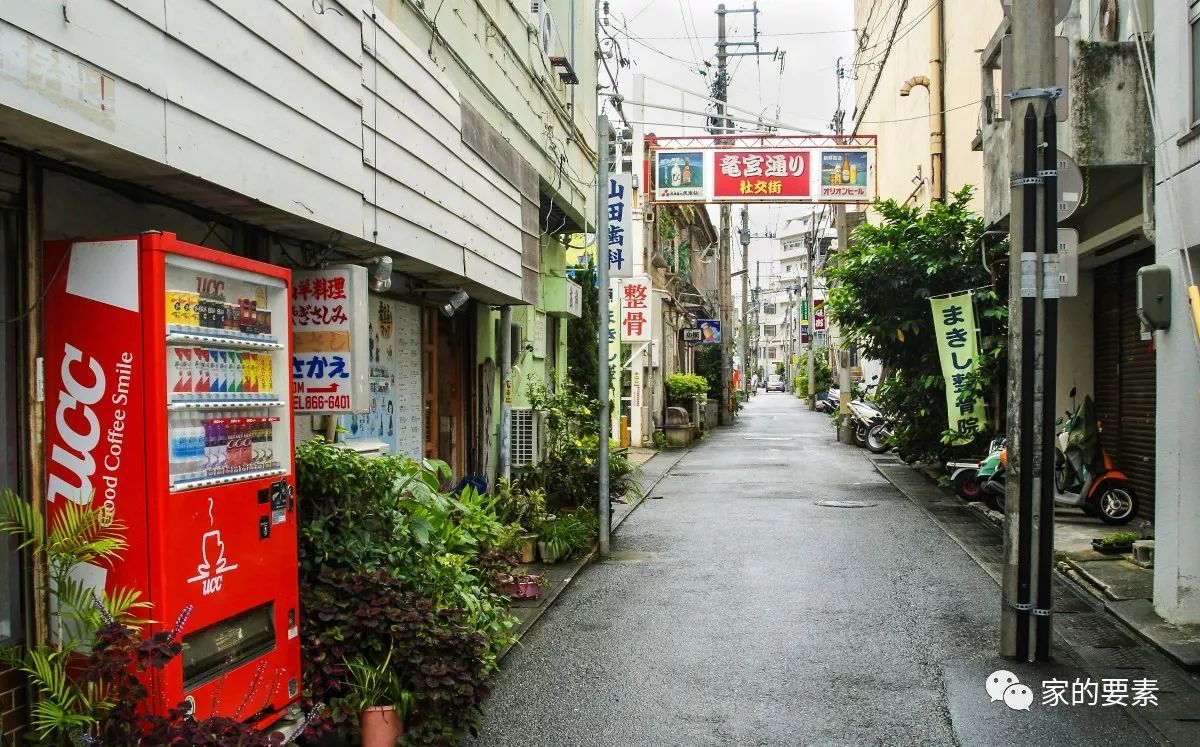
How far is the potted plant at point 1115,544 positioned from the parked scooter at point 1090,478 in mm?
1401

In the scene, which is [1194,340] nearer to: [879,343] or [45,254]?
[45,254]

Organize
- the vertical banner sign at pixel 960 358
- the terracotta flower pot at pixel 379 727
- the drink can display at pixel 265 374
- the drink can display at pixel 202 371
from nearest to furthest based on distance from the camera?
1. the drink can display at pixel 202 371
2. the drink can display at pixel 265 374
3. the terracotta flower pot at pixel 379 727
4. the vertical banner sign at pixel 960 358

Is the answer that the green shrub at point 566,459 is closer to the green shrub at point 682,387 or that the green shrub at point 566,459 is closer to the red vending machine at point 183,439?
the red vending machine at point 183,439

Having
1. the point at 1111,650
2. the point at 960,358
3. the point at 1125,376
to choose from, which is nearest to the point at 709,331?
the point at 960,358

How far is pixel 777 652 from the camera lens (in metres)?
7.21

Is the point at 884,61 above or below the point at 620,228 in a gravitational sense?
above

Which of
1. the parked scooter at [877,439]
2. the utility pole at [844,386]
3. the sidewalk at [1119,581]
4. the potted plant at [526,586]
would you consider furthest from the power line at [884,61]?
the potted plant at [526,586]

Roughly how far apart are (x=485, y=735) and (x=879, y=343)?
13769 millimetres

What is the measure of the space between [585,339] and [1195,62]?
12977 millimetres

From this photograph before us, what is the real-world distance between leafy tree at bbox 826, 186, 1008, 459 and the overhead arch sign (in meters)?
3.67

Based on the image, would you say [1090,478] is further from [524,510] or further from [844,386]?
[844,386]

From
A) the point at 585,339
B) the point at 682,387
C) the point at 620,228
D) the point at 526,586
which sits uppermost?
the point at 620,228

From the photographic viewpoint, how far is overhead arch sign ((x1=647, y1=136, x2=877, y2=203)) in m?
21.7

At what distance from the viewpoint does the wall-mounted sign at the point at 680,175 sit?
22.0m
